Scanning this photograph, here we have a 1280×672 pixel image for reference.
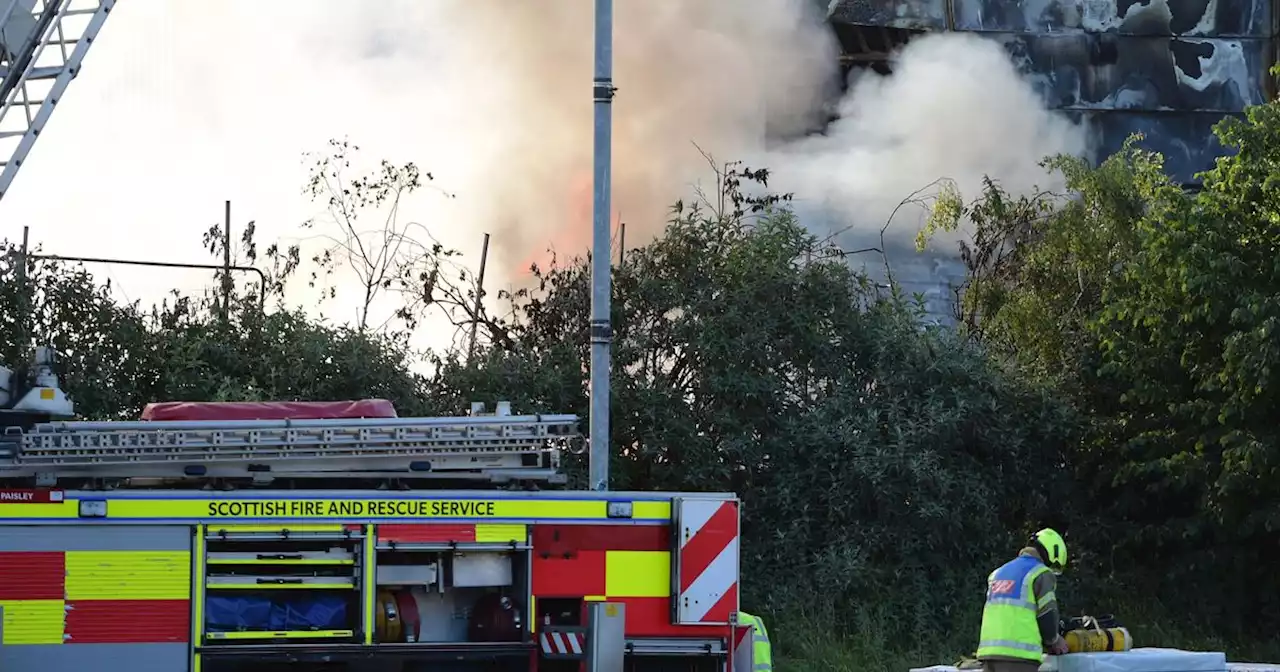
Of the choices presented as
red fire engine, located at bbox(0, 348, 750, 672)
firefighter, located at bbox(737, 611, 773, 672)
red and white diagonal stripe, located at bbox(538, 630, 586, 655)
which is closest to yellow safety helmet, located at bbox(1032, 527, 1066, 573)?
firefighter, located at bbox(737, 611, 773, 672)

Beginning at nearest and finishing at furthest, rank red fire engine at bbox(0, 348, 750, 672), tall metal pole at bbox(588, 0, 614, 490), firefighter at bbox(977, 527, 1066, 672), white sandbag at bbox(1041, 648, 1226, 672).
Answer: red fire engine at bbox(0, 348, 750, 672)
firefighter at bbox(977, 527, 1066, 672)
white sandbag at bbox(1041, 648, 1226, 672)
tall metal pole at bbox(588, 0, 614, 490)

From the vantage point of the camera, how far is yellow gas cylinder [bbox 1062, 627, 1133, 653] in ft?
34.0

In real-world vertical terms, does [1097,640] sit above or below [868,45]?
below

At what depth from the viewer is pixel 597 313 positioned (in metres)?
11.7

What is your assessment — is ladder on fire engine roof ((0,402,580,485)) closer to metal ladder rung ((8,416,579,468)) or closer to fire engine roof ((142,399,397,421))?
metal ladder rung ((8,416,579,468))

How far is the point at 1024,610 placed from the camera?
32.2ft

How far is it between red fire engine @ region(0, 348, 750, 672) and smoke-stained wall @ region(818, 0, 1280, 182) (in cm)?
2079

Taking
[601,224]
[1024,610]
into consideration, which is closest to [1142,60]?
[601,224]

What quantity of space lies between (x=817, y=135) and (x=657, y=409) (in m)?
12.1

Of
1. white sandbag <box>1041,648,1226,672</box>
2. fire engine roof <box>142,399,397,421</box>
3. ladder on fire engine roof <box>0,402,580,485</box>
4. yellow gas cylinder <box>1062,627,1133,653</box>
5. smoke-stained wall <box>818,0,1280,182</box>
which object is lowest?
white sandbag <box>1041,648,1226,672</box>

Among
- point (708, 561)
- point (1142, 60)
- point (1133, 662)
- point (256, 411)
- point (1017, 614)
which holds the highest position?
point (1142, 60)

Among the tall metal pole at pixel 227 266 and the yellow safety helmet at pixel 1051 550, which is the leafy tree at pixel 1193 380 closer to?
the yellow safety helmet at pixel 1051 550

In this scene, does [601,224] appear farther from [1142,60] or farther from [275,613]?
[1142,60]

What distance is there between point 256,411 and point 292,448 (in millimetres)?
467
